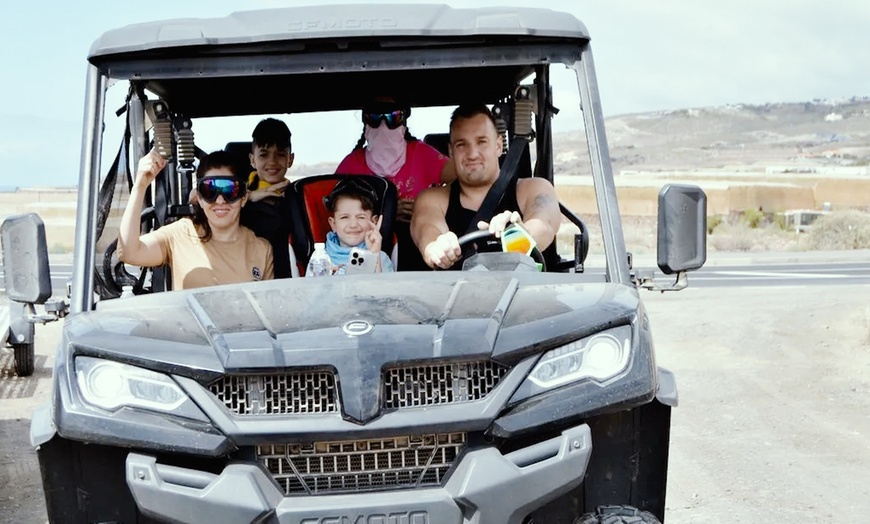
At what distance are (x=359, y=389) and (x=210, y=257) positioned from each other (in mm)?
2059

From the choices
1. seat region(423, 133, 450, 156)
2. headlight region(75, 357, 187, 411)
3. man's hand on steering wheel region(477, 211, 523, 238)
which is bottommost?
headlight region(75, 357, 187, 411)

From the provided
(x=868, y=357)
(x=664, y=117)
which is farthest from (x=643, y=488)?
(x=664, y=117)

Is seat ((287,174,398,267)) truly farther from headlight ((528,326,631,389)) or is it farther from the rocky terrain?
the rocky terrain

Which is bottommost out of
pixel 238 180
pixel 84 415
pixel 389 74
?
pixel 84 415

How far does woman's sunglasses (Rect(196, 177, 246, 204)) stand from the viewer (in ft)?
17.2

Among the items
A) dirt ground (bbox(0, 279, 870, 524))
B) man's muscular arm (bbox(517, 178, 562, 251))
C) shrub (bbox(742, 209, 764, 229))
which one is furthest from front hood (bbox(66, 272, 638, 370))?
shrub (bbox(742, 209, 764, 229))

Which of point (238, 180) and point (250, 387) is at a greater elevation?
point (238, 180)

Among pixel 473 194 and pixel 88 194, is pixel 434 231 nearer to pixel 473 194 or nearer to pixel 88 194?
pixel 473 194

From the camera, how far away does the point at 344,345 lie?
349 centimetres

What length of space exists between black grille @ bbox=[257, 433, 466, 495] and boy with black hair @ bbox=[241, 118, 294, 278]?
77.5 inches

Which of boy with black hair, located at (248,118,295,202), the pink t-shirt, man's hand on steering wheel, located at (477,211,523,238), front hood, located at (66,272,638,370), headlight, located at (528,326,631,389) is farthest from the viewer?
boy with black hair, located at (248,118,295,202)

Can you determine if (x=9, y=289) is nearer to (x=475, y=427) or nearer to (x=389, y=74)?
(x=475, y=427)

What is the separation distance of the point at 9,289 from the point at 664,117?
192 metres

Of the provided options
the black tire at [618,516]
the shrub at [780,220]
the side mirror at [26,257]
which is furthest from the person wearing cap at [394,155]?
the shrub at [780,220]
